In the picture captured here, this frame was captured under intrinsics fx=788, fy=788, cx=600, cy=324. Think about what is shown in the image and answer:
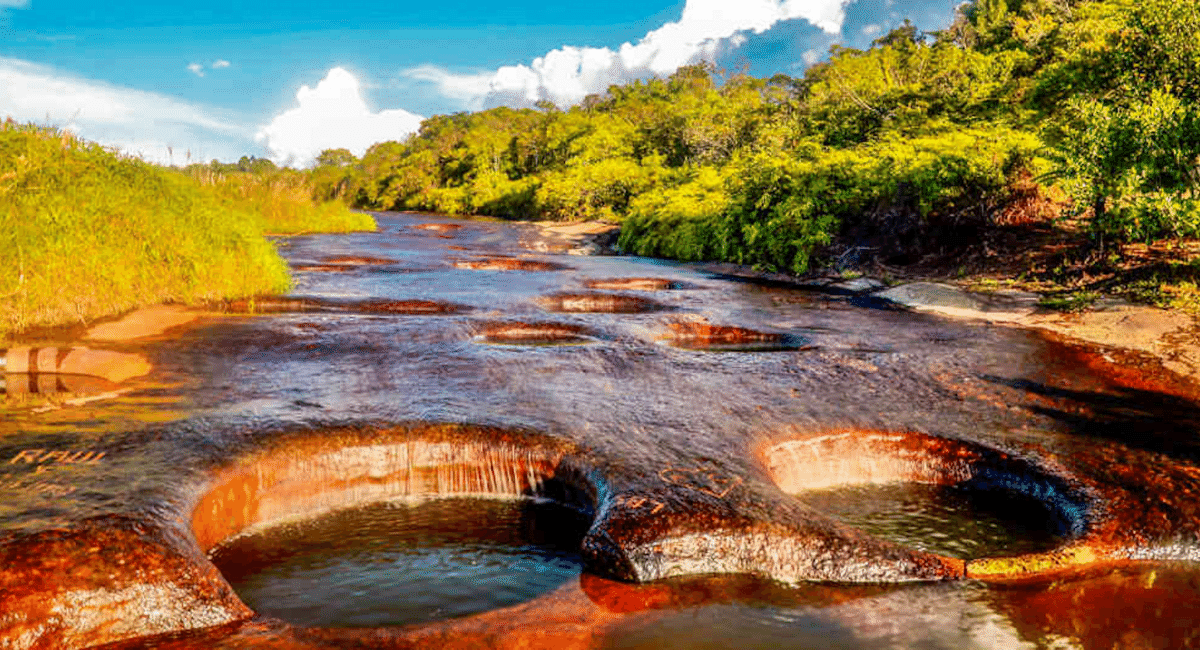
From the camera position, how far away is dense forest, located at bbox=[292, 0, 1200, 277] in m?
13.8

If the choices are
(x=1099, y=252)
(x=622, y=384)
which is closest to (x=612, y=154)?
(x=1099, y=252)

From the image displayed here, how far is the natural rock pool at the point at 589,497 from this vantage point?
15.0 ft

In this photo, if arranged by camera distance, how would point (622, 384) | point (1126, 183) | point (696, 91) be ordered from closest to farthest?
point (622, 384)
point (1126, 183)
point (696, 91)

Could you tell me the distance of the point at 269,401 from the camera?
7871 millimetres

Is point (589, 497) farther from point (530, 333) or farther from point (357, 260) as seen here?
point (357, 260)

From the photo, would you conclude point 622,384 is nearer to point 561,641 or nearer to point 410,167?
point 561,641

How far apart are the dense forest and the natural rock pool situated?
4.42 metres

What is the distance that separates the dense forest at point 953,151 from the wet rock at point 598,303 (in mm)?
8127

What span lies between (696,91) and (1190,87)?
73.4m

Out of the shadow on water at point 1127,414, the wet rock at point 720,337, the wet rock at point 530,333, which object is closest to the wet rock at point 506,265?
the wet rock at point 530,333

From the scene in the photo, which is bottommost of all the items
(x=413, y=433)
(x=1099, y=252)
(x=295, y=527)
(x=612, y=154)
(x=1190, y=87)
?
(x=295, y=527)

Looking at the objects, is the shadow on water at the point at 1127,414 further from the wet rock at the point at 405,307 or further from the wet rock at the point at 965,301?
the wet rock at the point at 405,307

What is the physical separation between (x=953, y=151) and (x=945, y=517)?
53.4 ft

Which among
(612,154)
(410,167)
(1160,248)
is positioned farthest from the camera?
(410,167)
